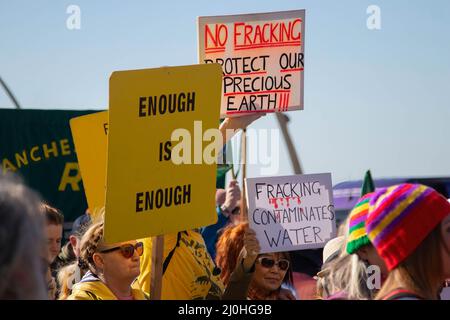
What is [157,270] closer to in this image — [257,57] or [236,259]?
[236,259]

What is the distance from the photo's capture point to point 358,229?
368cm

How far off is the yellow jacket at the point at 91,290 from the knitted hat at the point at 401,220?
5.46ft

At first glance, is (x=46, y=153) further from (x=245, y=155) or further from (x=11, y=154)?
(x=245, y=155)

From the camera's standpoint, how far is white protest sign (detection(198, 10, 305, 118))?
6.48 m

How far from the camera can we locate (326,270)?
4.93 m

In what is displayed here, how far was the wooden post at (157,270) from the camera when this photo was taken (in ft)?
15.3

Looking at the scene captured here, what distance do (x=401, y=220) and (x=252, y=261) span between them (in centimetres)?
232

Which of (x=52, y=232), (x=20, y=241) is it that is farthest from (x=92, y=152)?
(x=20, y=241)

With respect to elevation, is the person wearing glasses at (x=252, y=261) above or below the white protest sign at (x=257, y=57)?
below

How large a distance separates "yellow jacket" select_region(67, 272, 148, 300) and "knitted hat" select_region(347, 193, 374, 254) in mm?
1340

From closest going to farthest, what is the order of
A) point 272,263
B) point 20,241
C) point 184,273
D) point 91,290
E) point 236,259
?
1. point 20,241
2. point 91,290
3. point 184,273
4. point 236,259
5. point 272,263

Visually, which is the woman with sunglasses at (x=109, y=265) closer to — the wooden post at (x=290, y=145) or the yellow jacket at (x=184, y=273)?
the yellow jacket at (x=184, y=273)

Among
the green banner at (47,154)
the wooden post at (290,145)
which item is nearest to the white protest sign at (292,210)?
the green banner at (47,154)

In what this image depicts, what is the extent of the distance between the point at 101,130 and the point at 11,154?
7881mm
